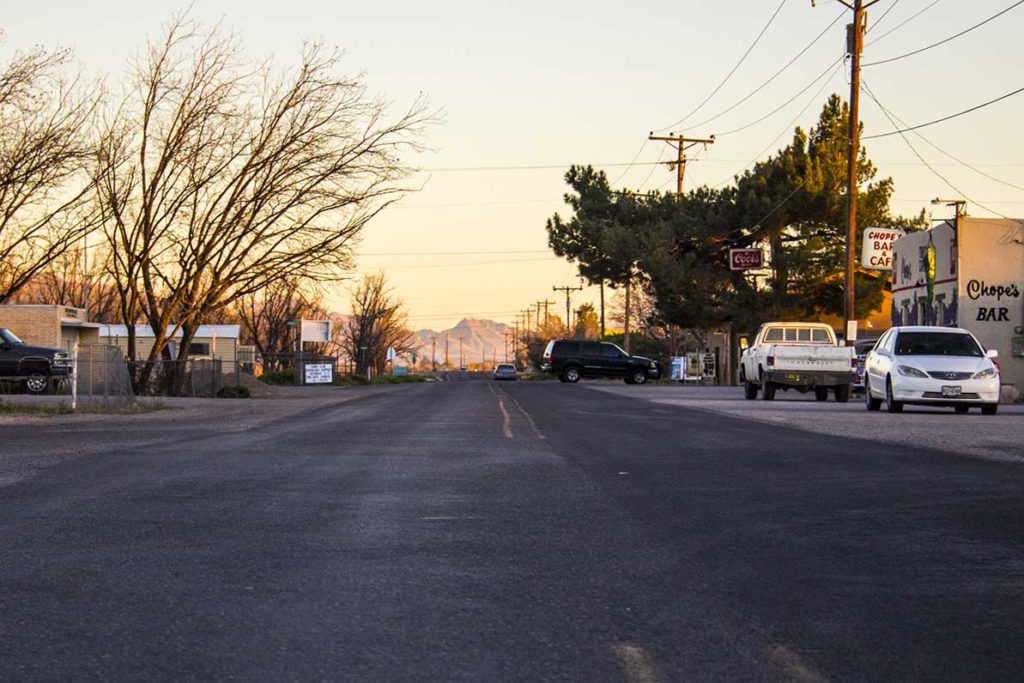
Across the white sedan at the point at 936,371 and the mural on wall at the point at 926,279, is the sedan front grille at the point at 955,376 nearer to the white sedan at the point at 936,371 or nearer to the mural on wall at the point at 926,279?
the white sedan at the point at 936,371

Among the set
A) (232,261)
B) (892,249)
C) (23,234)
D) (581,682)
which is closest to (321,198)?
(232,261)

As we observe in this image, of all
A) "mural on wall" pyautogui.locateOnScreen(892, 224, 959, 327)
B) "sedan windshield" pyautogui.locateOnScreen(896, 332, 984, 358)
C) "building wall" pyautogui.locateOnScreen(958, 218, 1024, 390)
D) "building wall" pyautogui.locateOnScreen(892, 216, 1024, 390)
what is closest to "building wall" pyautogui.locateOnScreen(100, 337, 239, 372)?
"mural on wall" pyautogui.locateOnScreen(892, 224, 959, 327)

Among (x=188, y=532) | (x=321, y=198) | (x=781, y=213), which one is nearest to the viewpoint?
(x=188, y=532)

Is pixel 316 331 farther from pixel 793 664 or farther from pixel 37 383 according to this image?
pixel 793 664

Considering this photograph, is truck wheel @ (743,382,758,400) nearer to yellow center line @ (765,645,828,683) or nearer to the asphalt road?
the asphalt road

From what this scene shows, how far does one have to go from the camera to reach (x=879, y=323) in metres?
73.3

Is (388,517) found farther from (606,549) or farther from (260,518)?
(606,549)

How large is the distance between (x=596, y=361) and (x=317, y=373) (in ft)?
49.4

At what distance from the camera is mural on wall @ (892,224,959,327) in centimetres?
4019

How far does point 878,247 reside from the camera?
159 feet

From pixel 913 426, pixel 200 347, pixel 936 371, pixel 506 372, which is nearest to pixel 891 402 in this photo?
pixel 936 371

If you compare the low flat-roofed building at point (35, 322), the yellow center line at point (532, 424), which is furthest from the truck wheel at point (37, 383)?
the low flat-roofed building at point (35, 322)

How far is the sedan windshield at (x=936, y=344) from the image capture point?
2725 cm

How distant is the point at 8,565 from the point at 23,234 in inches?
1039
